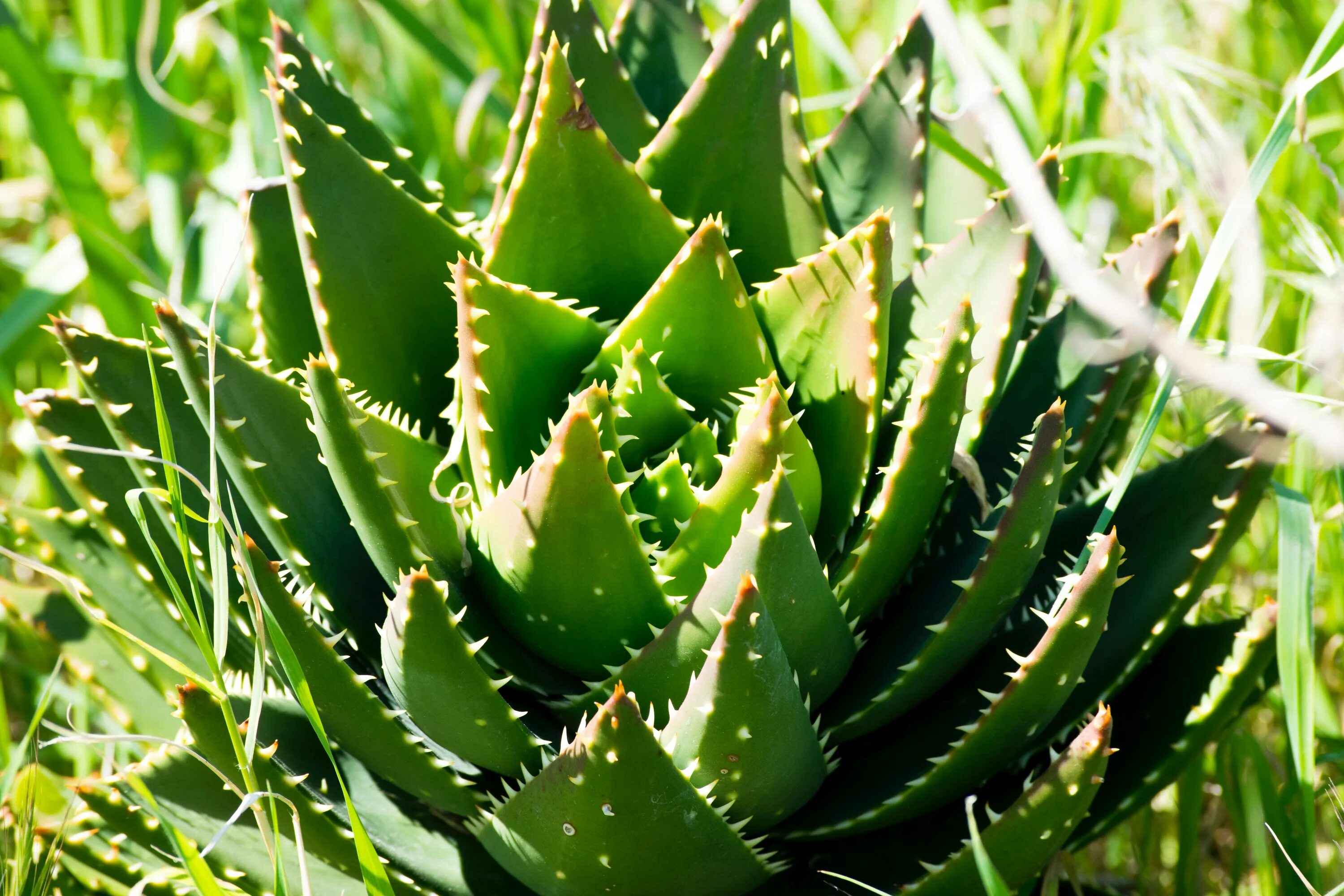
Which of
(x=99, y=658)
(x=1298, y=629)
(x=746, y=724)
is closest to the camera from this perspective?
(x=746, y=724)

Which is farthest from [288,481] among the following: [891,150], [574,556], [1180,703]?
[1180,703]

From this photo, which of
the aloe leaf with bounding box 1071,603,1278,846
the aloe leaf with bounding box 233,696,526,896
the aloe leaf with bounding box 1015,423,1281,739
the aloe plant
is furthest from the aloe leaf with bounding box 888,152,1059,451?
the aloe leaf with bounding box 233,696,526,896

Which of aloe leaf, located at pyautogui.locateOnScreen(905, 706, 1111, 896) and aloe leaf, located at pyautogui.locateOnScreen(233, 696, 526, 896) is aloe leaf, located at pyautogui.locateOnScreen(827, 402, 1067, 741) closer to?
aloe leaf, located at pyautogui.locateOnScreen(905, 706, 1111, 896)

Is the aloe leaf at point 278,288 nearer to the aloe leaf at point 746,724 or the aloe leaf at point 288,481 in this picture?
the aloe leaf at point 288,481

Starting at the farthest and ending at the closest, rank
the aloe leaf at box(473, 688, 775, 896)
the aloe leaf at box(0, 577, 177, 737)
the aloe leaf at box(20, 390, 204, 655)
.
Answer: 1. the aloe leaf at box(0, 577, 177, 737)
2. the aloe leaf at box(20, 390, 204, 655)
3. the aloe leaf at box(473, 688, 775, 896)

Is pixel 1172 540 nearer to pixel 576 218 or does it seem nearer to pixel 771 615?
pixel 771 615

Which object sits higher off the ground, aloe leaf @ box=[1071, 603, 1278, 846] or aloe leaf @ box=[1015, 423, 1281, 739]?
aloe leaf @ box=[1015, 423, 1281, 739]
